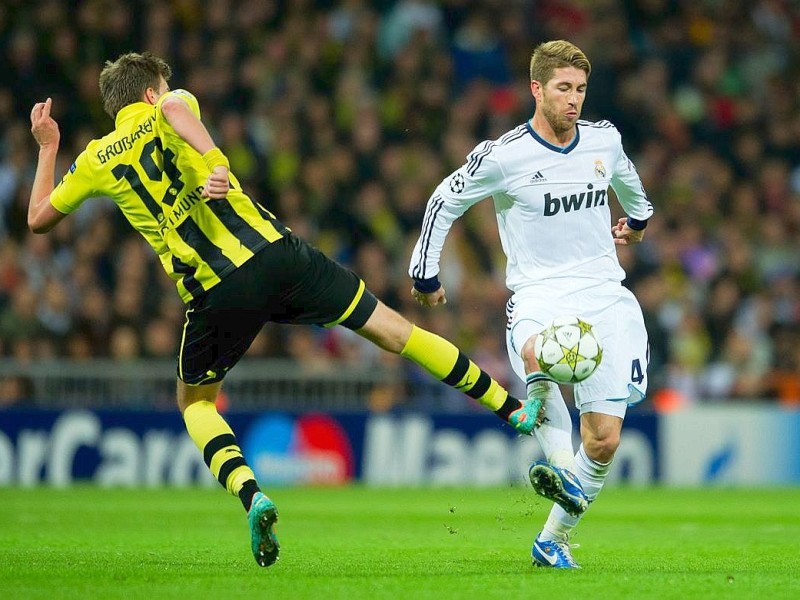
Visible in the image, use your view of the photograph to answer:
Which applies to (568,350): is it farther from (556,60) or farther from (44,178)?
(44,178)

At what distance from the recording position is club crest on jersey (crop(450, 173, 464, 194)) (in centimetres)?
746

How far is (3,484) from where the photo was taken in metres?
15.0

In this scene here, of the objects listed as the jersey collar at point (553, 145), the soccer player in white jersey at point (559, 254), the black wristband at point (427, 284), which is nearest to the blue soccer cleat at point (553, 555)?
the soccer player in white jersey at point (559, 254)

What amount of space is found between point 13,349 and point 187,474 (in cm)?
215

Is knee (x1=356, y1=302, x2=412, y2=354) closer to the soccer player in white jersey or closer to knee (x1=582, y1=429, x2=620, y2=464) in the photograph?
the soccer player in white jersey

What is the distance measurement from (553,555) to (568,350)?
1157 millimetres

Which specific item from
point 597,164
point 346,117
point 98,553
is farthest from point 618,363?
point 346,117

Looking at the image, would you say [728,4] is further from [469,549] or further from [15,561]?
[15,561]

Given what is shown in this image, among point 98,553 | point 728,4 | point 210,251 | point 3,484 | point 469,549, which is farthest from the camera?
point 728,4

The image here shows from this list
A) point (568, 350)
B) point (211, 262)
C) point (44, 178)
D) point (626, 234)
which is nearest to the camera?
point (568, 350)

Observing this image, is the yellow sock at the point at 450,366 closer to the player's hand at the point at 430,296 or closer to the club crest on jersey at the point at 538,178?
the player's hand at the point at 430,296

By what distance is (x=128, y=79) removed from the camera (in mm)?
7383

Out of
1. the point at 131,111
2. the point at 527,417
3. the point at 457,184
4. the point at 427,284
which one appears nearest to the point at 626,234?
the point at 457,184

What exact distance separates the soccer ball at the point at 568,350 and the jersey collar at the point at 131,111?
218 centimetres
